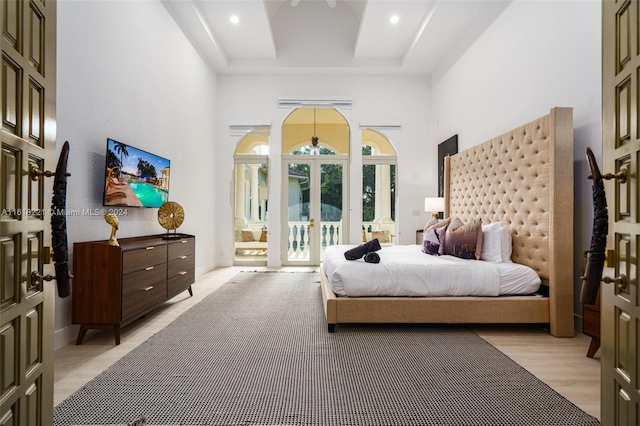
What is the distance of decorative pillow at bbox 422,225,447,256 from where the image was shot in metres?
3.60

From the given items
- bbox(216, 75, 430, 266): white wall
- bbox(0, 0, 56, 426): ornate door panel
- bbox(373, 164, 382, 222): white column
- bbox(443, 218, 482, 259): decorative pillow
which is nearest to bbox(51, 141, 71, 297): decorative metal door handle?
bbox(0, 0, 56, 426): ornate door panel

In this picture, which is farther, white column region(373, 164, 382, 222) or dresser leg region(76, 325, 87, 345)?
white column region(373, 164, 382, 222)

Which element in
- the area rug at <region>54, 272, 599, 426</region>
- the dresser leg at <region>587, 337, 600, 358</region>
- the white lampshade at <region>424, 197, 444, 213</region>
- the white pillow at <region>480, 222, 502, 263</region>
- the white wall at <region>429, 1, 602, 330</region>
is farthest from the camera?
the white lampshade at <region>424, 197, 444, 213</region>

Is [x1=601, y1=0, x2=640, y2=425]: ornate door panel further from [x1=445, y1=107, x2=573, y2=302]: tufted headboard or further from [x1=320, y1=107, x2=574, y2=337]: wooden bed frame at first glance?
[x1=445, y1=107, x2=573, y2=302]: tufted headboard

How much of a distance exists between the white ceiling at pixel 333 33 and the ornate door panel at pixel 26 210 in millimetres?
3548

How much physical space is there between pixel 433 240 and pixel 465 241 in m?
0.45

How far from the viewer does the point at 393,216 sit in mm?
6281

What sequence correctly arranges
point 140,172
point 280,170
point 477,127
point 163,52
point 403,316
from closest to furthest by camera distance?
point 403,316
point 140,172
point 163,52
point 477,127
point 280,170

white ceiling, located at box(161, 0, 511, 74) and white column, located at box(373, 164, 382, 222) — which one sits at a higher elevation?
white ceiling, located at box(161, 0, 511, 74)

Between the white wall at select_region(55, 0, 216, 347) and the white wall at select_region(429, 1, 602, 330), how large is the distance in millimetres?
3937

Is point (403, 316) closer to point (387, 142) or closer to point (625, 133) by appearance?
point (625, 133)

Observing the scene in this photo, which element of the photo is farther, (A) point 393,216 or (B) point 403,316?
(A) point 393,216

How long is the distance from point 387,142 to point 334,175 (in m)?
1.16

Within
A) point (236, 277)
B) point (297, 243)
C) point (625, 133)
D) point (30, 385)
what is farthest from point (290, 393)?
point (297, 243)
